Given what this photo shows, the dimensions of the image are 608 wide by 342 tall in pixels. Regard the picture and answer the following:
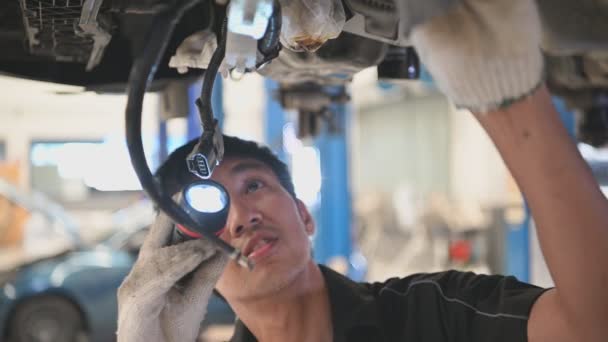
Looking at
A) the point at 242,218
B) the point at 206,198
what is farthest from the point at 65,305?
the point at 206,198

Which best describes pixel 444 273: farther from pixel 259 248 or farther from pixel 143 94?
pixel 143 94

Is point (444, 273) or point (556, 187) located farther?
point (444, 273)

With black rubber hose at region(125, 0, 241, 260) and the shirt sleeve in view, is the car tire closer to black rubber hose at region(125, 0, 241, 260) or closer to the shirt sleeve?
the shirt sleeve

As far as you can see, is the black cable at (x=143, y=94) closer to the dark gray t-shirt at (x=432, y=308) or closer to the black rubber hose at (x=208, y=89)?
the black rubber hose at (x=208, y=89)

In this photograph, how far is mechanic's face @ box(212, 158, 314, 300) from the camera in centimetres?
113

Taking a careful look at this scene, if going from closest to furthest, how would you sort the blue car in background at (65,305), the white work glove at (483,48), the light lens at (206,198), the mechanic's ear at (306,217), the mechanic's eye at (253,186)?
the white work glove at (483,48) < the light lens at (206,198) < the mechanic's eye at (253,186) < the mechanic's ear at (306,217) < the blue car in background at (65,305)

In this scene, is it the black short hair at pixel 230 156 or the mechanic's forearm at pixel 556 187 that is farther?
the black short hair at pixel 230 156

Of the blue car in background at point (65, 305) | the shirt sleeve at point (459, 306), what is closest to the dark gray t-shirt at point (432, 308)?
the shirt sleeve at point (459, 306)

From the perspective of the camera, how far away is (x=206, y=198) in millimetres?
791

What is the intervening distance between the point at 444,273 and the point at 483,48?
694 millimetres

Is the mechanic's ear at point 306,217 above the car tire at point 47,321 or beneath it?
above

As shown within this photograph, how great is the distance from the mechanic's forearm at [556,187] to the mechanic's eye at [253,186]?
694 millimetres

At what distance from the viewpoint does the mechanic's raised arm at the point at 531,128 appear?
487 millimetres

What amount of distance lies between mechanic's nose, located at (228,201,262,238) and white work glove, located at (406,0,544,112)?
0.69 m
